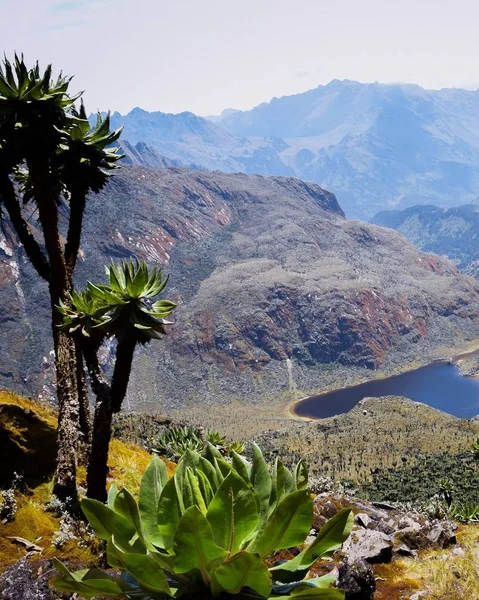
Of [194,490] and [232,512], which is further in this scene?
[194,490]

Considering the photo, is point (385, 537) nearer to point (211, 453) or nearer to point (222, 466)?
point (211, 453)

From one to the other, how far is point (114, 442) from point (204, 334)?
14831 centimetres

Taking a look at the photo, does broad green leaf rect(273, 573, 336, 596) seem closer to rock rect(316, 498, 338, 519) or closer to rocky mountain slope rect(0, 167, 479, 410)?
rock rect(316, 498, 338, 519)

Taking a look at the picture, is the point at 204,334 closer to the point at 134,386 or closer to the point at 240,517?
the point at 134,386

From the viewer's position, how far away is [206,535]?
9.87ft

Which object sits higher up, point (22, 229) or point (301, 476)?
point (22, 229)

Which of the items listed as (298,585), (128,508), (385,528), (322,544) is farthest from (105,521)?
(385,528)

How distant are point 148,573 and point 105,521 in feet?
1.77

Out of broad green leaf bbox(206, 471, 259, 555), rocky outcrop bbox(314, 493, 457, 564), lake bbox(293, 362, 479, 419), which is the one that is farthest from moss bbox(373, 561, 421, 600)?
lake bbox(293, 362, 479, 419)

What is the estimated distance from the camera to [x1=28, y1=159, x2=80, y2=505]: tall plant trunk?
1190cm

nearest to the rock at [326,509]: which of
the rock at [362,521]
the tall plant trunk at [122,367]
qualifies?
the rock at [362,521]

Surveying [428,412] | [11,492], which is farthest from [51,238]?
[428,412]

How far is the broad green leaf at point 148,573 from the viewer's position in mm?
3158

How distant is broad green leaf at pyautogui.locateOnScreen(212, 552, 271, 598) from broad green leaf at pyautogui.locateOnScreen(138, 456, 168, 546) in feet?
2.08
